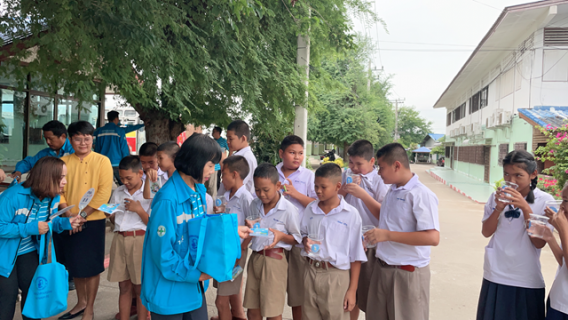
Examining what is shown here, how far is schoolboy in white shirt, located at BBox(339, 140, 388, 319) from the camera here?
327 centimetres

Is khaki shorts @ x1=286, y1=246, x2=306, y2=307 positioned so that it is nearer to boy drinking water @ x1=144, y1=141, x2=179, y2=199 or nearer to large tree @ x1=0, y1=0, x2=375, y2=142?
boy drinking water @ x1=144, y1=141, x2=179, y2=199

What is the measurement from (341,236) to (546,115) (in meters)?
12.2

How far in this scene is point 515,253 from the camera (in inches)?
106

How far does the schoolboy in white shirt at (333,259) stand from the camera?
2832 millimetres

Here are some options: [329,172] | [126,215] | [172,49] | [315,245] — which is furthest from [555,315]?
[172,49]

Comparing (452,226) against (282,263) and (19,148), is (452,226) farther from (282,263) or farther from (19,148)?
(19,148)

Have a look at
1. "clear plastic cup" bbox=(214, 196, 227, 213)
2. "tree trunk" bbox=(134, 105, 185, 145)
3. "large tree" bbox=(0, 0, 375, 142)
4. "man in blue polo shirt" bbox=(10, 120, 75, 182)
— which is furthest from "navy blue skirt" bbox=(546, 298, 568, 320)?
"tree trunk" bbox=(134, 105, 185, 145)

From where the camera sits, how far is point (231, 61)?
558 cm

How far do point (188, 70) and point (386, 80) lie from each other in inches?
1107

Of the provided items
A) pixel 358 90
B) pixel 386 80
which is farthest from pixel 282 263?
pixel 386 80

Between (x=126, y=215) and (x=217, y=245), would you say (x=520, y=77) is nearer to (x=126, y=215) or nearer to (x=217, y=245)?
(x=126, y=215)

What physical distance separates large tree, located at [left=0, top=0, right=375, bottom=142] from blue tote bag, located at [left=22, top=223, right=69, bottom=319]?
2088mm

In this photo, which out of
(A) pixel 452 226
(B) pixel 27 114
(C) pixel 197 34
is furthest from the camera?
(A) pixel 452 226

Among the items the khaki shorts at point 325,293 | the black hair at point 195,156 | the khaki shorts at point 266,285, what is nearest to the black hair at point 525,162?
the khaki shorts at point 325,293
